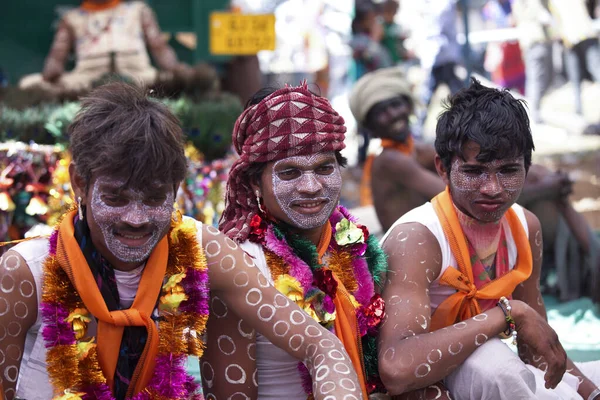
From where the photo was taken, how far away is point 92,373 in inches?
92.9

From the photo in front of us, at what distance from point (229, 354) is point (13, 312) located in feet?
2.16

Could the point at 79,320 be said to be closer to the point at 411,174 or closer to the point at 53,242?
the point at 53,242

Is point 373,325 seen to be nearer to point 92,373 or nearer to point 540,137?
point 92,373

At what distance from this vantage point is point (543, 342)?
8.75ft

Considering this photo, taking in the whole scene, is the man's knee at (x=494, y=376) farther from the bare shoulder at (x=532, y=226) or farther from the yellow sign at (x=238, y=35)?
the yellow sign at (x=238, y=35)

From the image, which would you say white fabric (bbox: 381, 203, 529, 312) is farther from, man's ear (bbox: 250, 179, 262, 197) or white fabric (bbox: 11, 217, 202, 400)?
white fabric (bbox: 11, 217, 202, 400)

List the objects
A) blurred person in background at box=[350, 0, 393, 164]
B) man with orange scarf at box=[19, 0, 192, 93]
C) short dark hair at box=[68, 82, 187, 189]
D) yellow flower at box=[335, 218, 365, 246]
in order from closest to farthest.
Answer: short dark hair at box=[68, 82, 187, 189]
yellow flower at box=[335, 218, 365, 246]
man with orange scarf at box=[19, 0, 192, 93]
blurred person in background at box=[350, 0, 393, 164]

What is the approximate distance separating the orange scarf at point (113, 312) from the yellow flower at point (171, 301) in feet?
0.10

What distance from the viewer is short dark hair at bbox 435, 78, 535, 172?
2.80 m

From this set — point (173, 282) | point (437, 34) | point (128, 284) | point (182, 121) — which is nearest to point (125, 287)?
point (128, 284)

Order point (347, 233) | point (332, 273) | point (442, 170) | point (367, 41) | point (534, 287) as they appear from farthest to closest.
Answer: point (367, 41), point (534, 287), point (442, 170), point (347, 233), point (332, 273)

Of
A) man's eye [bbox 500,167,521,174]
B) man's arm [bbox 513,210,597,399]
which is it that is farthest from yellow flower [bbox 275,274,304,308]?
man's arm [bbox 513,210,597,399]

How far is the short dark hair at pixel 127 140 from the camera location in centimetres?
226

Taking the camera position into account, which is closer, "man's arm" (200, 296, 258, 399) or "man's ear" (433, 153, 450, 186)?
"man's arm" (200, 296, 258, 399)
